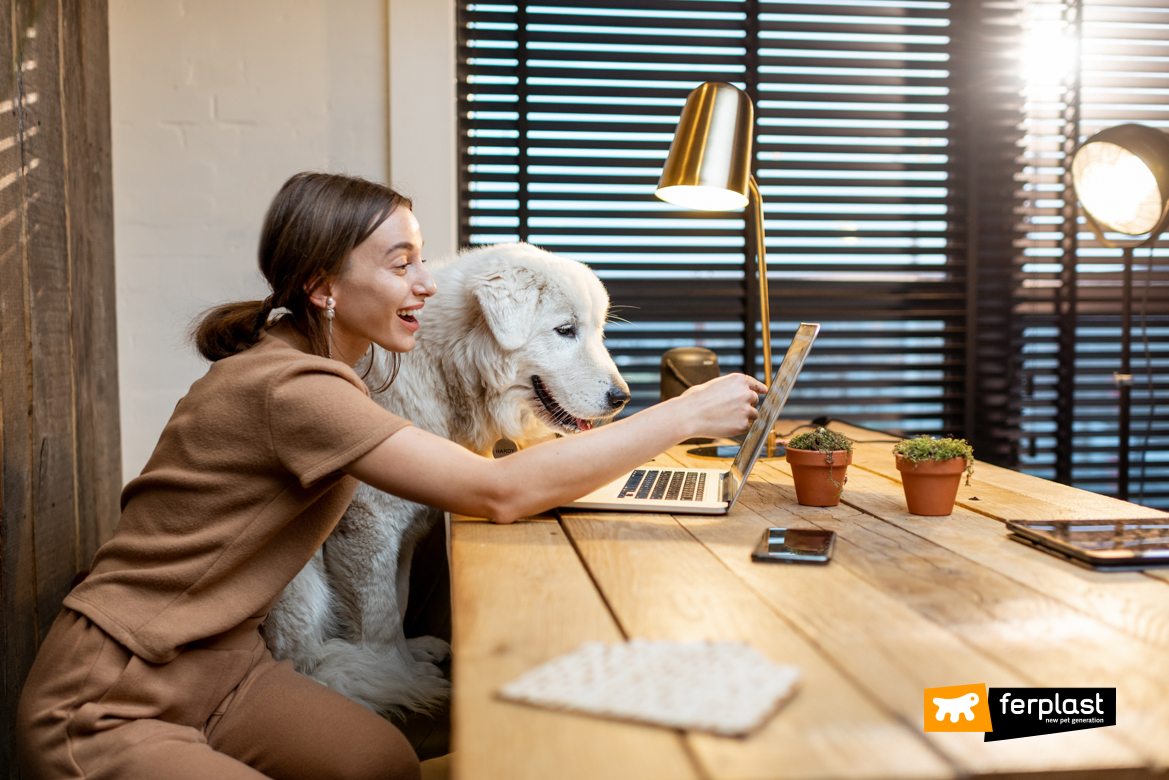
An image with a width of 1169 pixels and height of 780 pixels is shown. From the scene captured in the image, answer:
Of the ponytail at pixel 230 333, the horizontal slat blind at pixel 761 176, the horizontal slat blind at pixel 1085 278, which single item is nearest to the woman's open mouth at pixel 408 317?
the ponytail at pixel 230 333

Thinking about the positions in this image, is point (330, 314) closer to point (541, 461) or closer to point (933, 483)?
point (541, 461)

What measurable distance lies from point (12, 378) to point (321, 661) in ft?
2.82

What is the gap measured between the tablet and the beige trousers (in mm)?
991

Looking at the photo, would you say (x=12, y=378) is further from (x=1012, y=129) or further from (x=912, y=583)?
(x=1012, y=129)

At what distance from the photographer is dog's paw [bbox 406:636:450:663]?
66.9 inches

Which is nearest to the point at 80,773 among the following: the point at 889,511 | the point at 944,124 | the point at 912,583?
the point at 912,583

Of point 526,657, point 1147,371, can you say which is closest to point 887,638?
point 526,657

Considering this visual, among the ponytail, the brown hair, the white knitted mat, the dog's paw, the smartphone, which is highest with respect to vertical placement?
the brown hair

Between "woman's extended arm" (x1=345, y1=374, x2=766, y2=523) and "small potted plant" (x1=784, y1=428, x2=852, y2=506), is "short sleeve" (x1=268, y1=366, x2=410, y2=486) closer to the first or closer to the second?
"woman's extended arm" (x1=345, y1=374, x2=766, y2=523)

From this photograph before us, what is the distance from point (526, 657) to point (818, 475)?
0.79m

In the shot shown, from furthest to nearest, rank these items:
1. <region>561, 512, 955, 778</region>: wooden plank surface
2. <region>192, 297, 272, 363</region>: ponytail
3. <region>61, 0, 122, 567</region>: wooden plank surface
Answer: <region>61, 0, 122, 567</region>: wooden plank surface < <region>192, 297, 272, 363</region>: ponytail < <region>561, 512, 955, 778</region>: wooden plank surface

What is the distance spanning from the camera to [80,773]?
3.10 ft

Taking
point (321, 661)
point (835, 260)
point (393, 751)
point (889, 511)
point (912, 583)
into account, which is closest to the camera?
point (912, 583)

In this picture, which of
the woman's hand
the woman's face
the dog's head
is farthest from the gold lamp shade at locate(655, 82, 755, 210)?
the woman's face
